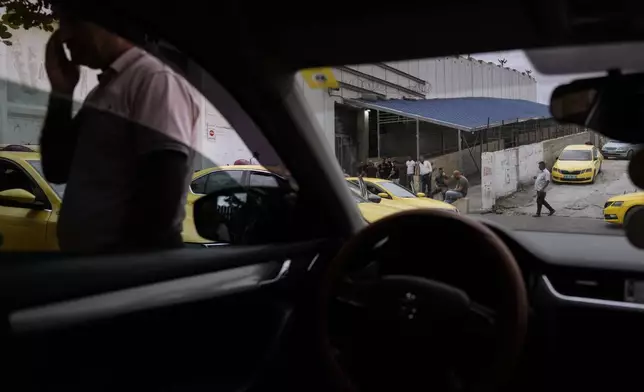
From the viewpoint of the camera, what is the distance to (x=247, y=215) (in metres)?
2.55

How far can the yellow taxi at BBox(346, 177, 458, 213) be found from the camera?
7.85ft

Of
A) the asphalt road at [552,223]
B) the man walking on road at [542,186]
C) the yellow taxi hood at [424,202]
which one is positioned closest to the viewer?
the yellow taxi hood at [424,202]

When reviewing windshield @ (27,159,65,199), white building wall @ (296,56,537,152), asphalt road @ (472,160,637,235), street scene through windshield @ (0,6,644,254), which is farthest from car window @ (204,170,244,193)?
asphalt road @ (472,160,637,235)

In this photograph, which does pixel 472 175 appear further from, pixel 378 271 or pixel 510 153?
pixel 378 271

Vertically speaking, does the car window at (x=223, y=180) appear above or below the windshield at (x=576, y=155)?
below

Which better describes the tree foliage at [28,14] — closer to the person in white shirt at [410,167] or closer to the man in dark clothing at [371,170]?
the man in dark clothing at [371,170]

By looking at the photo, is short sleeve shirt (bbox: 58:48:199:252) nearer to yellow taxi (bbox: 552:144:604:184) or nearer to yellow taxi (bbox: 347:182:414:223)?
yellow taxi (bbox: 347:182:414:223)

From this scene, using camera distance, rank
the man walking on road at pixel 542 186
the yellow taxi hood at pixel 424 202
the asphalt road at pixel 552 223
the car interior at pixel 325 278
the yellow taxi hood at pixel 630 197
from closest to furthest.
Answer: the car interior at pixel 325 278 → the yellow taxi hood at pixel 630 197 → the yellow taxi hood at pixel 424 202 → the asphalt road at pixel 552 223 → the man walking on road at pixel 542 186

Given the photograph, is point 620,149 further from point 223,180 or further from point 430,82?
point 223,180

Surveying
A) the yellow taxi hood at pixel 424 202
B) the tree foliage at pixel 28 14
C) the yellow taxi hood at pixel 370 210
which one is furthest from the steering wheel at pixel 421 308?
the tree foliage at pixel 28 14

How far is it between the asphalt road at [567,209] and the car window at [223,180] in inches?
38.9

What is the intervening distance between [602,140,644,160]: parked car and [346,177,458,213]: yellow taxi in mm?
588

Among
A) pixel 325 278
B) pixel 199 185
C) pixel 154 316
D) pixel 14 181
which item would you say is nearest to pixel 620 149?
pixel 325 278

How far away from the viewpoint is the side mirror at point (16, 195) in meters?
1.96
